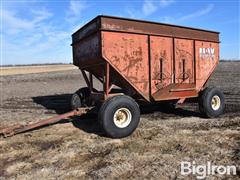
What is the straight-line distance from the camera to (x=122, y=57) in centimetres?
690

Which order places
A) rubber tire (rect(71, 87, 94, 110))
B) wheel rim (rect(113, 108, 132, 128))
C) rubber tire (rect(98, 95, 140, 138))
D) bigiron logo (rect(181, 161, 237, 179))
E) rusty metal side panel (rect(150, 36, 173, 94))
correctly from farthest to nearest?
rubber tire (rect(71, 87, 94, 110))
rusty metal side panel (rect(150, 36, 173, 94))
wheel rim (rect(113, 108, 132, 128))
rubber tire (rect(98, 95, 140, 138))
bigiron logo (rect(181, 161, 237, 179))

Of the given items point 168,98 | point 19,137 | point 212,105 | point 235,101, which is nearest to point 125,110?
point 168,98

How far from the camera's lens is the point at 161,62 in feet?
25.2

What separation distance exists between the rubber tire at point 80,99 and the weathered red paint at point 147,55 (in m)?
0.85

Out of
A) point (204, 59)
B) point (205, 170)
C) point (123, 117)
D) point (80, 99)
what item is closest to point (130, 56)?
point (123, 117)

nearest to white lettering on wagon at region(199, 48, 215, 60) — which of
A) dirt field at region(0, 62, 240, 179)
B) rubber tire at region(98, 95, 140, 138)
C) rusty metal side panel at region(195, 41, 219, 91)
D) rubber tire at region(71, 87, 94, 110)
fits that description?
rusty metal side panel at region(195, 41, 219, 91)

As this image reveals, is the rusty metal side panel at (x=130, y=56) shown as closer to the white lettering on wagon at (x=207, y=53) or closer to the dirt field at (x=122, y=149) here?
the dirt field at (x=122, y=149)

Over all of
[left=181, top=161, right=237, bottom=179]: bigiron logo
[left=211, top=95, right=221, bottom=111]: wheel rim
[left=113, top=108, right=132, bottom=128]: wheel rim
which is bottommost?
[left=181, top=161, right=237, bottom=179]: bigiron logo

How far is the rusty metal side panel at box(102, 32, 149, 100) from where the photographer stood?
6.66 m

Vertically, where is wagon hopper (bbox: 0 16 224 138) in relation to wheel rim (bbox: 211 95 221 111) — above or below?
above

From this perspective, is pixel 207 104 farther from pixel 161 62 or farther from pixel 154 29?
pixel 154 29

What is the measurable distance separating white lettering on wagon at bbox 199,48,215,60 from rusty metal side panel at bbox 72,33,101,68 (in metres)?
3.27

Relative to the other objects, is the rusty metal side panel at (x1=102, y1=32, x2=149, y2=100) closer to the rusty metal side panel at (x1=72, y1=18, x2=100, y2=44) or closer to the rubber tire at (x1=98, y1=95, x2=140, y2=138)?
the rusty metal side panel at (x1=72, y1=18, x2=100, y2=44)

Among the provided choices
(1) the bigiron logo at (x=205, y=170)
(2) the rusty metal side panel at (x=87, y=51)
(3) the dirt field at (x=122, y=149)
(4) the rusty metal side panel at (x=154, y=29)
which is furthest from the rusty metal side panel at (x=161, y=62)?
(1) the bigiron logo at (x=205, y=170)
